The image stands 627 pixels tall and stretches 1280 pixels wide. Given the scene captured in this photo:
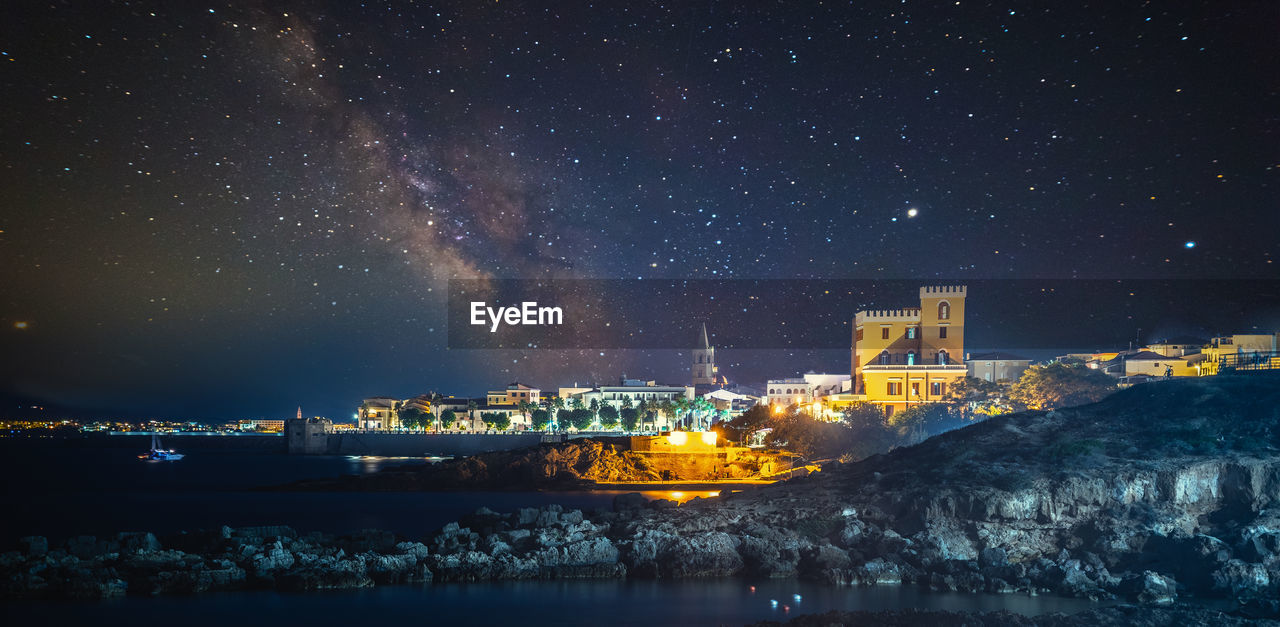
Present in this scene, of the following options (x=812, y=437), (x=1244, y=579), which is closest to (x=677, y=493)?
(x=812, y=437)

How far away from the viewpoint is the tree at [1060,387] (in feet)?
218

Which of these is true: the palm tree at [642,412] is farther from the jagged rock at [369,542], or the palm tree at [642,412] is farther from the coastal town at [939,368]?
the jagged rock at [369,542]

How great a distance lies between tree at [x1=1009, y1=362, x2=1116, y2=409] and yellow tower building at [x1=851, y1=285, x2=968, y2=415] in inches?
322

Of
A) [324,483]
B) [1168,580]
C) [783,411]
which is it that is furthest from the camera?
[783,411]

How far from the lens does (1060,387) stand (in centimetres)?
6781

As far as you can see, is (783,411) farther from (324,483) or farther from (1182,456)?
(1182,456)

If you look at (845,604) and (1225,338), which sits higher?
(1225,338)

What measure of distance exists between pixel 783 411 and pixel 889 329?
1271 centimetres

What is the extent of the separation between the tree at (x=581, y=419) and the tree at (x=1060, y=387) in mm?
71451

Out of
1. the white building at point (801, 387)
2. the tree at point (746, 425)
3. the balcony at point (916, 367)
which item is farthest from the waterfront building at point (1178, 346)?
the white building at point (801, 387)

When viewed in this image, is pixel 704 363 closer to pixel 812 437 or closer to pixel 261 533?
pixel 812 437

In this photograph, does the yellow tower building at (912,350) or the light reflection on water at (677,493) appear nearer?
the light reflection on water at (677,493)

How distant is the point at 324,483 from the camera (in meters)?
75.3

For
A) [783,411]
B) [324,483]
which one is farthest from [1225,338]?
[324,483]
